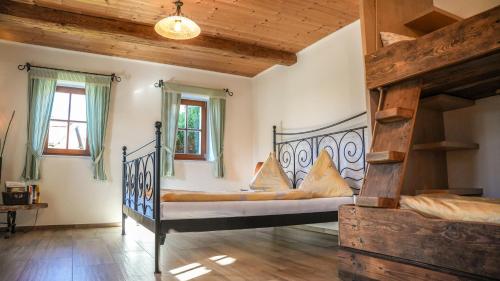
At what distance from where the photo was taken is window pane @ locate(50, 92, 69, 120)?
432cm

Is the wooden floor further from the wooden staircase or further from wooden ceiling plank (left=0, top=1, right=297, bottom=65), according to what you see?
wooden ceiling plank (left=0, top=1, right=297, bottom=65)

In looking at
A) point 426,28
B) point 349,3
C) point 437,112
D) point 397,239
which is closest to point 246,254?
point 397,239

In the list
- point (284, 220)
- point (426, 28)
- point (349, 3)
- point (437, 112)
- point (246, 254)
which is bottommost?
point (246, 254)

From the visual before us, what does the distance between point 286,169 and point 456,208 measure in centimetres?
329

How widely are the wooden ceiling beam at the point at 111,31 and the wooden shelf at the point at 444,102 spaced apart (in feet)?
8.09

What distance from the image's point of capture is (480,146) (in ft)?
7.14

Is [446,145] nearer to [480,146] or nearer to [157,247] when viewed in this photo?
[480,146]

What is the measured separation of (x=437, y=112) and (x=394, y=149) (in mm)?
957

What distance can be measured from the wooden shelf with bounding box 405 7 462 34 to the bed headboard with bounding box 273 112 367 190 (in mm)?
1235

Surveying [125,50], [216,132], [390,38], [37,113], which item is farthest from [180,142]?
[390,38]

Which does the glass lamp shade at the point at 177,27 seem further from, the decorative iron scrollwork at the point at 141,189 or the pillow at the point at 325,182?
the pillow at the point at 325,182

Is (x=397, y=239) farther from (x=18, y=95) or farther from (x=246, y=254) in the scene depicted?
(x=18, y=95)

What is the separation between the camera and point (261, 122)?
5273 millimetres

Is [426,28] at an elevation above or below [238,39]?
below
